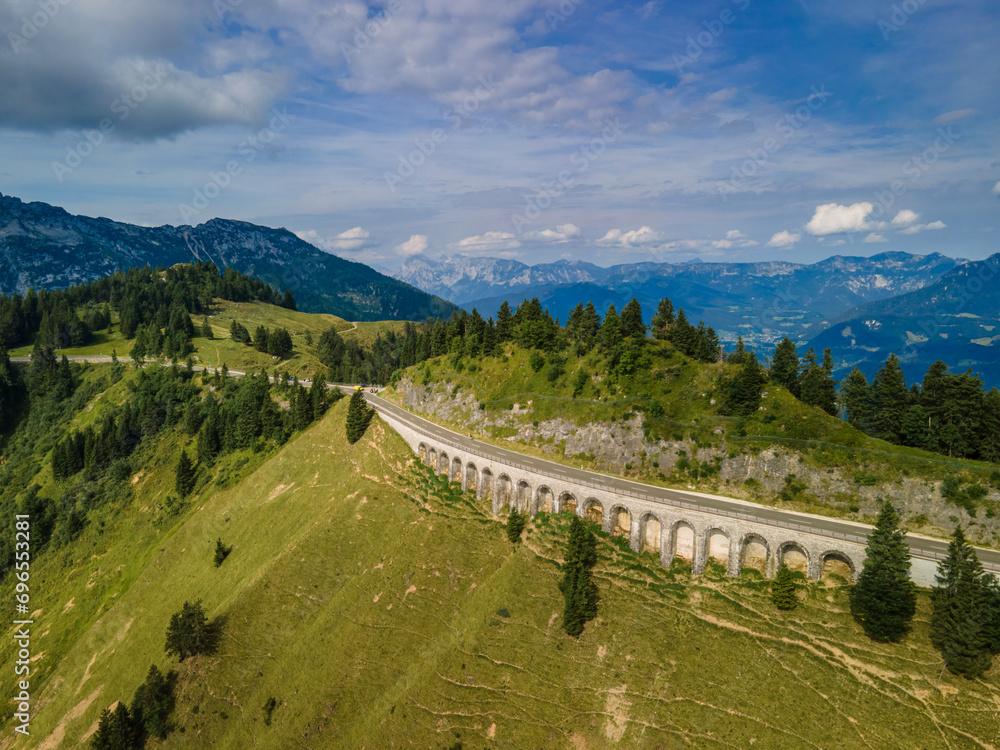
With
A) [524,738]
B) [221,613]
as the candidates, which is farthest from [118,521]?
[524,738]

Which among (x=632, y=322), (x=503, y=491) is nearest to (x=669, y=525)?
(x=503, y=491)

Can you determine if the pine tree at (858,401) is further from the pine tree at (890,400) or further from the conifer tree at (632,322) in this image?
the conifer tree at (632,322)

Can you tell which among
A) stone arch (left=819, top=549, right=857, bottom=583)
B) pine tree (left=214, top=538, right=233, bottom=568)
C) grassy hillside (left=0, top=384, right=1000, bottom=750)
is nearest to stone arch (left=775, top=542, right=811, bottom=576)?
stone arch (left=819, top=549, right=857, bottom=583)

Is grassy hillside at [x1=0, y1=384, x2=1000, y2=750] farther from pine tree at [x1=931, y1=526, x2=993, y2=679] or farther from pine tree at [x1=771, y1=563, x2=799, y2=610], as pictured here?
pine tree at [x1=931, y1=526, x2=993, y2=679]

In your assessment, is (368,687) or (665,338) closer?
(368,687)

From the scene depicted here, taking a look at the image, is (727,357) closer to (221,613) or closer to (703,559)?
(703,559)
